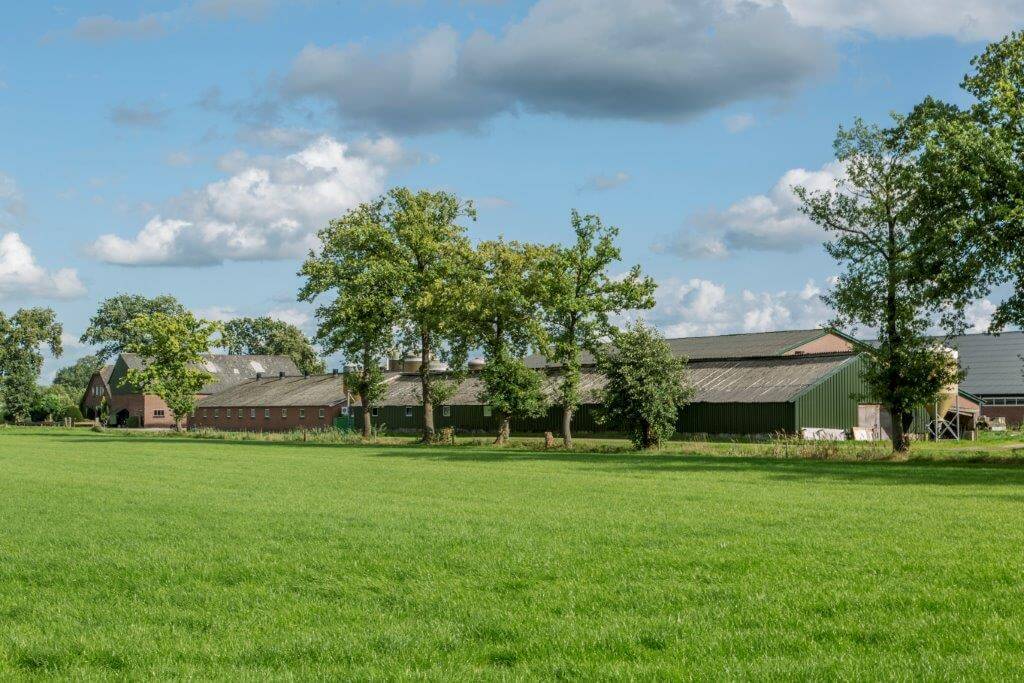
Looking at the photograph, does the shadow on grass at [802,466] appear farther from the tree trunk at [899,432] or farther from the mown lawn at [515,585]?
the mown lawn at [515,585]

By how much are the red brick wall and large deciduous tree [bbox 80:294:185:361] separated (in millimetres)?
48749

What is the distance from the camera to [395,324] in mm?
70562

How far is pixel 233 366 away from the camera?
139125 millimetres

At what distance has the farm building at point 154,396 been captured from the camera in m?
134

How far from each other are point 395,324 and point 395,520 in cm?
5157

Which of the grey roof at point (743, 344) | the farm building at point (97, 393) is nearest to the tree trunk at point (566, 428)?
the grey roof at point (743, 344)

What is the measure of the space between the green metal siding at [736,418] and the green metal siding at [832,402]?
3.70 ft

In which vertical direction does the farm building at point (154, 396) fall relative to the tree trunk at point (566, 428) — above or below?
above

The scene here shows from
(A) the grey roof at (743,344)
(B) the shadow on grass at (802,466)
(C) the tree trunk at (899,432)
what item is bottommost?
(B) the shadow on grass at (802,466)

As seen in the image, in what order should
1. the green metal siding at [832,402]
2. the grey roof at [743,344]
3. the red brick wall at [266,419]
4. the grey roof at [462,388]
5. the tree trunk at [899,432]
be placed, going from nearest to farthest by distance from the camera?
the tree trunk at [899,432], the green metal siding at [832,402], the grey roof at [743,344], the grey roof at [462,388], the red brick wall at [266,419]

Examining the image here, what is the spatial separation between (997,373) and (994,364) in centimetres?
197

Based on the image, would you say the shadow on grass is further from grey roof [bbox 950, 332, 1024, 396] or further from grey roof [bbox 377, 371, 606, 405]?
grey roof [bbox 950, 332, 1024, 396]

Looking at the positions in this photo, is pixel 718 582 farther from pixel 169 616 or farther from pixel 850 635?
pixel 169 616

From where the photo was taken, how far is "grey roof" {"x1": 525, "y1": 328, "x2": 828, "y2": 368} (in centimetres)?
7956
